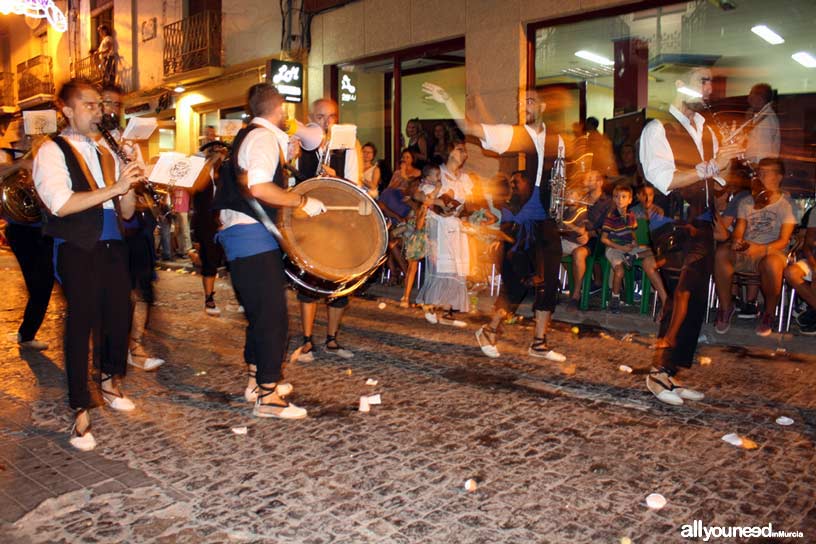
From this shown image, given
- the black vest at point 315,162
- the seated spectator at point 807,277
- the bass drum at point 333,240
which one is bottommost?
the seated spectator at point 807,277

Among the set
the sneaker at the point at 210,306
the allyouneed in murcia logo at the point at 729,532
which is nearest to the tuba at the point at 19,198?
the sneaker at the point at 210,306

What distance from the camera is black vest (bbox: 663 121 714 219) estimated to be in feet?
Result: 16.0

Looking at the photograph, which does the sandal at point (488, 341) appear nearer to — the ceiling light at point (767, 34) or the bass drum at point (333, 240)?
the bass drum at point (333, 240)

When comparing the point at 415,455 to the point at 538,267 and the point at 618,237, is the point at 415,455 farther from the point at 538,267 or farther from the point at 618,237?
the point at 618,237

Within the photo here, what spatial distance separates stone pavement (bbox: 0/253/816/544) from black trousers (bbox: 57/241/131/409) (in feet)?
1.57

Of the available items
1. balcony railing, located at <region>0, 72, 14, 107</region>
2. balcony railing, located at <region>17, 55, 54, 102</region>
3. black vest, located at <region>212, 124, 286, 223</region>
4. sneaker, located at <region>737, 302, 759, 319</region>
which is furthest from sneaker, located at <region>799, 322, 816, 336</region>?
balcony railing, located at <region>0, 72, 14, 107</region>

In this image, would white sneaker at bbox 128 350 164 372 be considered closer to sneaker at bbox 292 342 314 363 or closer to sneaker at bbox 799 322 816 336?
sneaker at bbox 292 342 314 363

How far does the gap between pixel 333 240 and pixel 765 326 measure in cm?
505

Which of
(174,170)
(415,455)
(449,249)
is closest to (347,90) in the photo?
(449,249)

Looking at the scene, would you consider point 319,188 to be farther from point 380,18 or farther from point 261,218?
point 380,18

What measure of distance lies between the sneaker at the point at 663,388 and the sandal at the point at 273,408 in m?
2.52

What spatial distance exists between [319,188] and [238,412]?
1639 millimetres

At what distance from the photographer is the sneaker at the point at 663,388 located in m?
5.11

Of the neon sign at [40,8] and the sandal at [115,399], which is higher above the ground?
the neon sign at [40,8]
